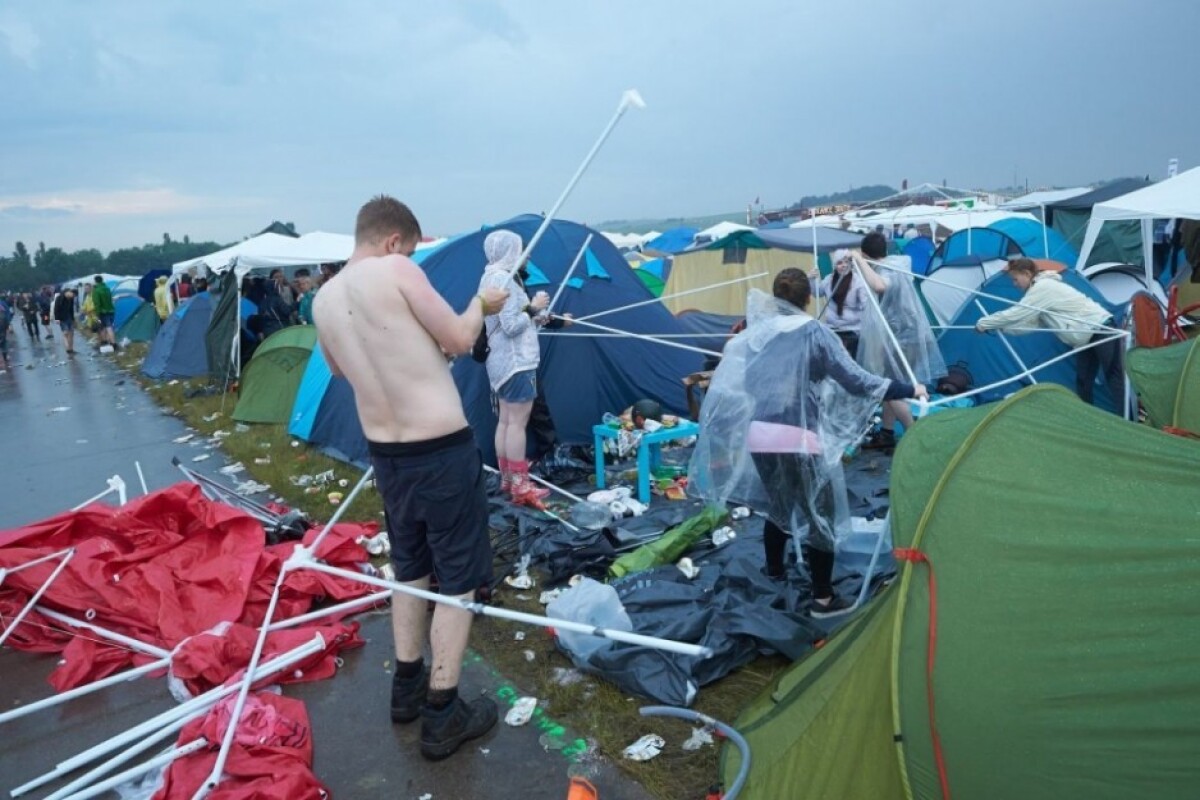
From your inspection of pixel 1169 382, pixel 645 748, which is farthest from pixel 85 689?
pixel 1169 382

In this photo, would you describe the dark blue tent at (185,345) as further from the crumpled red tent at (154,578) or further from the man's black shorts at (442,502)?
the man's black shorts at (442,502)

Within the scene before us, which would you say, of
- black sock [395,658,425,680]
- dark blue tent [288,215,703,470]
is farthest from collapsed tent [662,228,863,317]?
black sock [395,658,425,680]

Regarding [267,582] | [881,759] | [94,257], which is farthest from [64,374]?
[94,257]

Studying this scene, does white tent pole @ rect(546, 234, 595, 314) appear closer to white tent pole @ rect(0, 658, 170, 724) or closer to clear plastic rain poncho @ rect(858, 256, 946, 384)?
clear plastic rain poncho @ rect(858, 256, 946, 384)

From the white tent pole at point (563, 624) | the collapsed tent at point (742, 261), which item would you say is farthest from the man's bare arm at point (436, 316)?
the collapsed tent at point (742, 261)

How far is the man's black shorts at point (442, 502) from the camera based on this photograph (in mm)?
2924

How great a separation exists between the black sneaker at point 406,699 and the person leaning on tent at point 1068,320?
551 centimetres

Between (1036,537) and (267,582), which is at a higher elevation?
(1036,537)

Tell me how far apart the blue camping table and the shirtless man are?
2780 millimetres

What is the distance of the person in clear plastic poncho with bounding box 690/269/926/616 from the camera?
369cm

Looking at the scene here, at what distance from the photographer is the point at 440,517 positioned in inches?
116

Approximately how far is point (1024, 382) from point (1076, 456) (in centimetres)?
609

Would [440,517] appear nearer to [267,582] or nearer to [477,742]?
[477,742]

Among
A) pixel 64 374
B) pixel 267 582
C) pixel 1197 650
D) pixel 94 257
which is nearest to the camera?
pixel 1197 650
